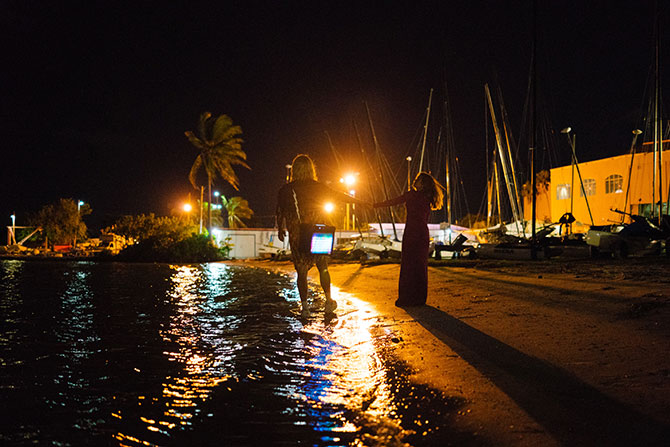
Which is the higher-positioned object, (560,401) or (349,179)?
(349,179)

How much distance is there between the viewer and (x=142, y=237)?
115 ft

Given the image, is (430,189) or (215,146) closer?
(430,189)

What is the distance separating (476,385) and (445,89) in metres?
27.1

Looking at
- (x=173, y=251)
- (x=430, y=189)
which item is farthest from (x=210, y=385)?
(x=173, y=251)

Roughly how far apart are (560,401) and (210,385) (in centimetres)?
209

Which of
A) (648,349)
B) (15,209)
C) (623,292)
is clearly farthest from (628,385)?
(15,209)

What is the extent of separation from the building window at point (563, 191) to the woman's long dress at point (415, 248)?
1632 inches

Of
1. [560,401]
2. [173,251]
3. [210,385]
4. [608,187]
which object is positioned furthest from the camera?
[608,187]

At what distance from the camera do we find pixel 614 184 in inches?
1501

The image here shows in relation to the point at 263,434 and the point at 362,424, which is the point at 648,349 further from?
the point at 263,434

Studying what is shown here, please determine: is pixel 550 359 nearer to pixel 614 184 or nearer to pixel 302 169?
pixel 302 169

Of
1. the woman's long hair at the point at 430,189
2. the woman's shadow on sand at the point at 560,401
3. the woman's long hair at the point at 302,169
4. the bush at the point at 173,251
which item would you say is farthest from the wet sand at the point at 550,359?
the bush at the point at 173,251

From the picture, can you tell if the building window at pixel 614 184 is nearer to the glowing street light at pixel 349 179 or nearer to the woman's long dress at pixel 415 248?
the glowing street light at pixel 349 179

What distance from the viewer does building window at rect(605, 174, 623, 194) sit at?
123 feet
